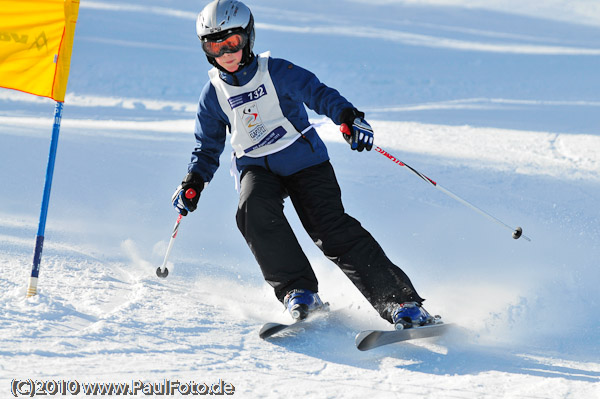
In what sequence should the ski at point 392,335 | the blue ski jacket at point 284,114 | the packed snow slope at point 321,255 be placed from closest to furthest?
1. the packed snow slope at point 321,255
2. the ski at point 392,335
3. the blue ski jacket at point 284,114

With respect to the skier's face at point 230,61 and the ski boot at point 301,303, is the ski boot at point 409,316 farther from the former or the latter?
the skier's face at point 230,61

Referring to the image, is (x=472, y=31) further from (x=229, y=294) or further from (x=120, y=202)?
(x=229, y=294)

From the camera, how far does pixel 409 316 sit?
121 inches

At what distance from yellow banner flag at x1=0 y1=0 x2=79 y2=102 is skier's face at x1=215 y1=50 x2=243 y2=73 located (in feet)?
2.57

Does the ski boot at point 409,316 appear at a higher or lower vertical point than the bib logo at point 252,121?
lower

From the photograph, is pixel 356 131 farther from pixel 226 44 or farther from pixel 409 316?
pixel 409 316

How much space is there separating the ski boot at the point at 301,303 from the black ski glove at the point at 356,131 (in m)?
0.74

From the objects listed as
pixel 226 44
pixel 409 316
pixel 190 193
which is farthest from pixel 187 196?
pixel 409 316

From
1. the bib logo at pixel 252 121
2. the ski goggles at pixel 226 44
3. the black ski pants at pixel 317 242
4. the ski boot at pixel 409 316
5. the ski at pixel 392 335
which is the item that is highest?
the ski goggles at pixel 226 44

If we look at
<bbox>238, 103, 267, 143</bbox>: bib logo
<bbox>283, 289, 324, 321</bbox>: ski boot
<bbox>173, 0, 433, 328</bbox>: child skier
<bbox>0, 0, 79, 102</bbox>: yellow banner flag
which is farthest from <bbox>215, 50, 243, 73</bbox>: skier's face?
<bbox>283, 289, 324, 321</bbox>: ski boot

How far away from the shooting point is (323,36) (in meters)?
15.7

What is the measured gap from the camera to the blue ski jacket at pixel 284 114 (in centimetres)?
352

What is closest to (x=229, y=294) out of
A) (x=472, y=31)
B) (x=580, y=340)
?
(x=580, y=340)

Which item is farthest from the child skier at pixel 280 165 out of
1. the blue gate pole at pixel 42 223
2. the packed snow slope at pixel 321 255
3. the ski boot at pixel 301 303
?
the blue gate pole at pixel 42 223
